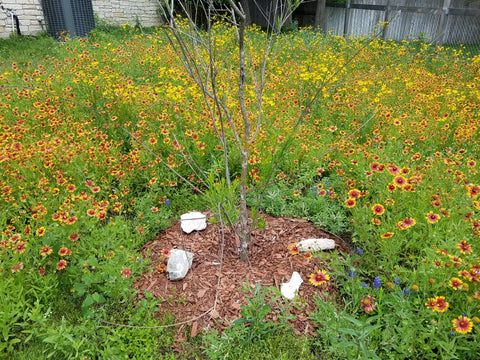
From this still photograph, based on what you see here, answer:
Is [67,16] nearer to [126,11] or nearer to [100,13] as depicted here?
[100,13]

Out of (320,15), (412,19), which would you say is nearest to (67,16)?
(320,15)

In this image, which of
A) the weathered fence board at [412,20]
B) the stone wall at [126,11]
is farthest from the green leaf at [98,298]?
the stone wall at [126,11]

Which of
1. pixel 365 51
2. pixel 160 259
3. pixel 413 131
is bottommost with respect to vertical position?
pixel 160 259

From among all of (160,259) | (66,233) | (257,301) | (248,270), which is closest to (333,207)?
(248,270)

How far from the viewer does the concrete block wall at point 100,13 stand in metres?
10.1

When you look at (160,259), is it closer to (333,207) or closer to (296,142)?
(333,207)

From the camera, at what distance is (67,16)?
10.2 m

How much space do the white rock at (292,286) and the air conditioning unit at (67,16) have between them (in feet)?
36.1

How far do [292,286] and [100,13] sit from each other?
532 inches

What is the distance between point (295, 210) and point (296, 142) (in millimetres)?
1099

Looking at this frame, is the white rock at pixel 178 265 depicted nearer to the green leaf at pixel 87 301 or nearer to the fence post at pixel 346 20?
the green leaf at pixel 87 301

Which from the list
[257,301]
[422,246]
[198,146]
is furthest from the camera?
[198,146]

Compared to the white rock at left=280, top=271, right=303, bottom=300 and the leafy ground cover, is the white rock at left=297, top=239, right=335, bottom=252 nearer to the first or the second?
the leafy ground cover

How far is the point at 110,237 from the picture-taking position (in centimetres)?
246
